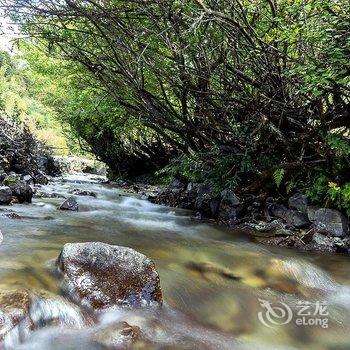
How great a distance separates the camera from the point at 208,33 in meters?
6.49

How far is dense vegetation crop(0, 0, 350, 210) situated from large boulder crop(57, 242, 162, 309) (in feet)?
9.60

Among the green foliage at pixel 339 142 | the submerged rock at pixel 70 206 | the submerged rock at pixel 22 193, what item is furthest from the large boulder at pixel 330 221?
the submerged rock at pixel 22 193

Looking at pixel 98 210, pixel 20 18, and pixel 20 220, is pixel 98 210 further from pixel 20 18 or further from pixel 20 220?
pixel 20 18

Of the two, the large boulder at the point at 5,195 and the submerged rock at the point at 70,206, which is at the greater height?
the large boulder at the point at 5,195

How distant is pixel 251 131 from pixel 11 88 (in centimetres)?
3495

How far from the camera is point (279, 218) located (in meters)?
7.77

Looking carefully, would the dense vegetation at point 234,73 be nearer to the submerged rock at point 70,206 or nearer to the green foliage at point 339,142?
the green foliage at point 339,142

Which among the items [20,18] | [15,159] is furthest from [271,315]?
[15,159]

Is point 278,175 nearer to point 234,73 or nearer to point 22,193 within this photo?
point 234,73

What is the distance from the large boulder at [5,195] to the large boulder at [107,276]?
492cm

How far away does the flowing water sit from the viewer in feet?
10.6

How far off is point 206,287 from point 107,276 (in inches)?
53.0

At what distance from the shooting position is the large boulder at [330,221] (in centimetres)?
662

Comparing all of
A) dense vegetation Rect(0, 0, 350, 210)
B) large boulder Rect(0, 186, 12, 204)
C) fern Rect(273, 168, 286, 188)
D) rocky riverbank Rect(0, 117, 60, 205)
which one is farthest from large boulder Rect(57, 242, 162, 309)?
rocky riverbank Rect(0, 117, 60, 205)
